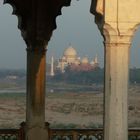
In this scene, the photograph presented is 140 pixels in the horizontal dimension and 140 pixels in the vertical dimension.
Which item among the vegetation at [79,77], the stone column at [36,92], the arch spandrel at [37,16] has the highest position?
the arch spandrel at [37,16]

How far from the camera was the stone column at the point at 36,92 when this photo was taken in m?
15.0

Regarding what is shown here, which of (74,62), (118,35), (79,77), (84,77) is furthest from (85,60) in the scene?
(118,35)

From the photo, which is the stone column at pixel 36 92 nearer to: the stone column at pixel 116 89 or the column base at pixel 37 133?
the column base at pixel 37 133

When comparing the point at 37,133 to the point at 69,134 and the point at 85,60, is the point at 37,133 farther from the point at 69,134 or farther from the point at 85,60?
the point at 85,60

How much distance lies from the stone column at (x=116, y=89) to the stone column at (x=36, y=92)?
201 inches

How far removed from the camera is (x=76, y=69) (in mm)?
161625

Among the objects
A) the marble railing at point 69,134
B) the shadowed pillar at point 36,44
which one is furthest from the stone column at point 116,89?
the shadowed pillar at point 36,44

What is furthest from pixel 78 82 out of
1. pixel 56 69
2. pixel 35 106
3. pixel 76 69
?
pixel 35 106

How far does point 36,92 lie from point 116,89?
552 centimetres

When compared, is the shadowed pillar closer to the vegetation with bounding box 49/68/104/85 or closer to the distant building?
the distant building

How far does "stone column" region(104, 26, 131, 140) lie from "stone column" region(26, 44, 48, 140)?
5.10 m

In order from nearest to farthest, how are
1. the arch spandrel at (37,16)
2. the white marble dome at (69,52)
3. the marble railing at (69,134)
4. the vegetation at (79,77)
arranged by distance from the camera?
the marble railing at (69,134) → the arch spandrel at (37,16) → the white marble dome at (69,52) → the vegetation at (79,77)

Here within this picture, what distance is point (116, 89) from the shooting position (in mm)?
10031

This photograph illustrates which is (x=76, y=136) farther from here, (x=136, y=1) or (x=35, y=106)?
(x=136, y=1)
